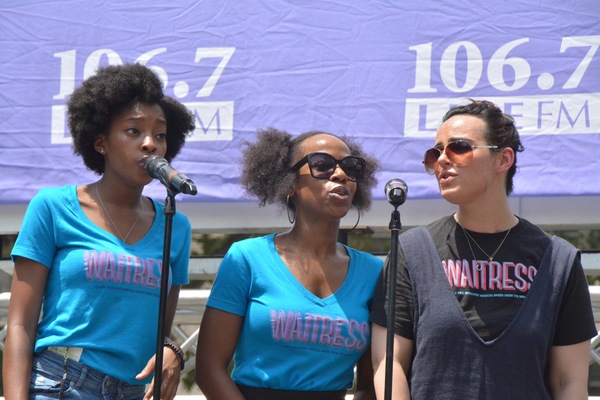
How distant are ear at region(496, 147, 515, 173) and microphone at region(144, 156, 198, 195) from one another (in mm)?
1075

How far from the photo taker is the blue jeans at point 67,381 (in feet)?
→ 9.43

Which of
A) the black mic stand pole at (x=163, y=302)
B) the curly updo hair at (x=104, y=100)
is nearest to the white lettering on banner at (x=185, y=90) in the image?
the curly updo hair at (x=104, y=100)

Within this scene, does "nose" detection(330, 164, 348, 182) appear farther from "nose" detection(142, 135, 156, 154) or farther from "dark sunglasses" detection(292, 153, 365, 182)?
"nose" detection(142, 135, 156, 154)

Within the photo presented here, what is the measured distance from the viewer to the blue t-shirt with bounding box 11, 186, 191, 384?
294cm

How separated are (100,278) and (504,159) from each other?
4.61 feet

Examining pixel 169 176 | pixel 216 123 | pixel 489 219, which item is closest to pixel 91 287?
pixel 169 176

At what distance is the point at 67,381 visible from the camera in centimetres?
289

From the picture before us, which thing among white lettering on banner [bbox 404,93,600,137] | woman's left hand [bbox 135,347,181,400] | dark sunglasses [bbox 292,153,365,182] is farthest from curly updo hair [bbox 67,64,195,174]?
white lettering on banner [bbox 404,93,600,137]

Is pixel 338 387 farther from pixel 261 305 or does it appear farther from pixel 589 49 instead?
pixel 589 49

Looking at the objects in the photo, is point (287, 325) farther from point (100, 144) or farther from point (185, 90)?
point (185, 90)

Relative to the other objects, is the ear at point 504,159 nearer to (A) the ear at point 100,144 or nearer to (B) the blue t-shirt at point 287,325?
(B) the blue t-shirt at point 287,325

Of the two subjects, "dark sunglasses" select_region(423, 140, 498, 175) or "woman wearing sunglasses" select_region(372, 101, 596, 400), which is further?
"dark sunglasses" select_region(423, 140, 498, 175)

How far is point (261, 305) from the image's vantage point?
3.17 meters

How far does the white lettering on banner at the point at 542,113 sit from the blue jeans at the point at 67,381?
6.83 ft
